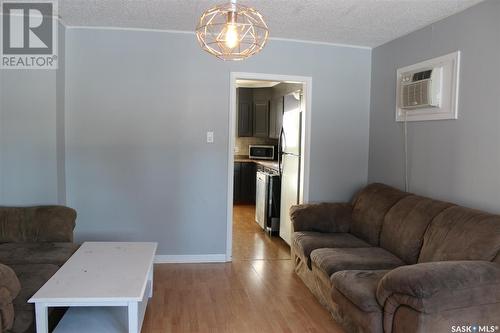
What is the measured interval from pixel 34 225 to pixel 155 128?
1.40 m

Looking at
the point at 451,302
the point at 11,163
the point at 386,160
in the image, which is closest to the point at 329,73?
the point at 386,160

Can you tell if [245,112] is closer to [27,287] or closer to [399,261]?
[399,261]

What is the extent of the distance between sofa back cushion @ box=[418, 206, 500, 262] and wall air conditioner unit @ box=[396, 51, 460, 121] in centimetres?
84

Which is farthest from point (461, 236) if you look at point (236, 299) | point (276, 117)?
point (276, 117)

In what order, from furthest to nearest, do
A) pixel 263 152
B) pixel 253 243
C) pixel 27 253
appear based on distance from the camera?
pixel 263 152
pixel 253 243
pixel 27 253

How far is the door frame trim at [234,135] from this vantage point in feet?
13.5

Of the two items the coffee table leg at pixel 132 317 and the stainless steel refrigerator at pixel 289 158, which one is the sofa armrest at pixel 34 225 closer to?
the coffee table leg at pixel 132 317

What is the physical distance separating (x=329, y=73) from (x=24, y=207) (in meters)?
3.23

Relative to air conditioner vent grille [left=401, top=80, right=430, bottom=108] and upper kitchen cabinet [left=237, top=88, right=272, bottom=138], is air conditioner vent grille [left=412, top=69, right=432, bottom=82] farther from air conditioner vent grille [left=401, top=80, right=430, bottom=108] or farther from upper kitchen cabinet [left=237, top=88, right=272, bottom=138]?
upper kitchen cabinet [left=237, top=88, right=272, bottom=138]

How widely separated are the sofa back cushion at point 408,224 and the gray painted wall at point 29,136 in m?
2.96

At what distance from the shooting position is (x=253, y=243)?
195 inches

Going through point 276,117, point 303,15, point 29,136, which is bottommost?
point 29,136

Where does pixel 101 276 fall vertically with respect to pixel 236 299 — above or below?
above

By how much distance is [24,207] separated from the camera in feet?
11.2
